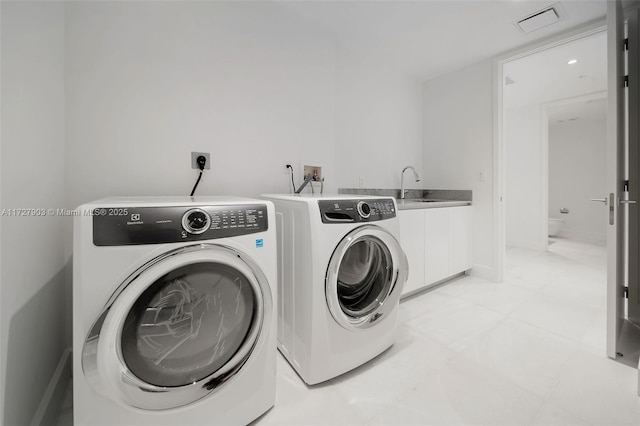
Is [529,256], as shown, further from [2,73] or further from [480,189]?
[2,73]

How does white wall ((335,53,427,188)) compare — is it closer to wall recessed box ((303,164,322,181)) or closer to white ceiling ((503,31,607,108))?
wall recessed box ((303,164,322,181))

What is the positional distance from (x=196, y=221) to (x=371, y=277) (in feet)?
3.10

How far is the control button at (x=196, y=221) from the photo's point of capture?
32.5 inches

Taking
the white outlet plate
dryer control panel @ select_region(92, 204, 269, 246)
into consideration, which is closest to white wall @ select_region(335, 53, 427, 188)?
the white outlet plate

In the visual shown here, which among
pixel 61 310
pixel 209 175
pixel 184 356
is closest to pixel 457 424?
pixel 184 356

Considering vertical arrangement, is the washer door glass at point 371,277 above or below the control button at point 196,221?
below

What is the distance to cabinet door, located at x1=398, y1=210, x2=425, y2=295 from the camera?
2027 millimetres

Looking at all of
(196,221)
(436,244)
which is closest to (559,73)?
(436,244)

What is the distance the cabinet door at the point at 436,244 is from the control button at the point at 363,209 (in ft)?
3.70

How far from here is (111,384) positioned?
72 cm

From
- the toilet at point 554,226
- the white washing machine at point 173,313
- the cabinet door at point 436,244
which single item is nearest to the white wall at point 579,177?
the toilet at point 554,226

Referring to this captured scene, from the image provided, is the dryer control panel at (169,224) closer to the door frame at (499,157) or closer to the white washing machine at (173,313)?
the white washing machine at (173,313)

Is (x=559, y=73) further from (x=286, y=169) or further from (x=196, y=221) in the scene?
(x=196, y=221)

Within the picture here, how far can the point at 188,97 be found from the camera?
153cm
